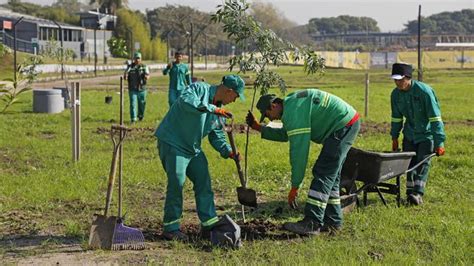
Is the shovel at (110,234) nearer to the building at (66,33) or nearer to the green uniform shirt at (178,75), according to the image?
the green uniform shirt at (178,75)

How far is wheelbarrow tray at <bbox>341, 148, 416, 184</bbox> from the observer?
7.02 metres

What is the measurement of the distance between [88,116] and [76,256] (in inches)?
487

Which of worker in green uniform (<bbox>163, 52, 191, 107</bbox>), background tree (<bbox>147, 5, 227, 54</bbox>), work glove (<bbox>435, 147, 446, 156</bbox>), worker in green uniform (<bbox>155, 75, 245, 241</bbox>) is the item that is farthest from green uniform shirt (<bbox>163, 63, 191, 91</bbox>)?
background tree (<bbox>147, 5, 227, 54</bbox>)

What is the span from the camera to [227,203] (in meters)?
8.18

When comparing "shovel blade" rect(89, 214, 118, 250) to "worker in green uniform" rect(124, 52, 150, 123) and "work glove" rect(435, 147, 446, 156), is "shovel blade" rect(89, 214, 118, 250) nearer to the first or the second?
"work glove" rect(435, 147, 446, 156)

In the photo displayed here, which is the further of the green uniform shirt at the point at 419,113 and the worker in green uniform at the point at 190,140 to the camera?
the green uniform shirt at the point at 419,113

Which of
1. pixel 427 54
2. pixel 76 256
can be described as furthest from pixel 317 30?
pixel 76 256

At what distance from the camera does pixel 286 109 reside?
608 centimetres

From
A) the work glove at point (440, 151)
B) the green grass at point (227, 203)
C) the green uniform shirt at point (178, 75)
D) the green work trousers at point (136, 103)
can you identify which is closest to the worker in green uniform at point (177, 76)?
the green uniform shirt at point (178, 75)

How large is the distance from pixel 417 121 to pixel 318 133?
2.21m

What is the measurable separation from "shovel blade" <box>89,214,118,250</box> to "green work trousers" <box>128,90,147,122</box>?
32.9 ft

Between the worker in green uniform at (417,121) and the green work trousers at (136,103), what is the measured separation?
8821mm

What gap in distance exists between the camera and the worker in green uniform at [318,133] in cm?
604

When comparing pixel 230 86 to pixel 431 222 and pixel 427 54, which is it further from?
pixel 427 54
